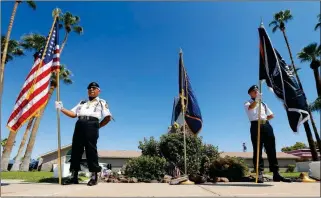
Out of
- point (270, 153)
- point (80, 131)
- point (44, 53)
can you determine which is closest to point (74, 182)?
point (80, 131)

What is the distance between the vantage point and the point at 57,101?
523cm

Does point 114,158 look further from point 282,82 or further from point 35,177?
point 282,82

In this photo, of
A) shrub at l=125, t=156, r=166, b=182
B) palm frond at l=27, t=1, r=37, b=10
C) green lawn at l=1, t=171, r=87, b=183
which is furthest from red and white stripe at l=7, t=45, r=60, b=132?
palm frond at l=27, t=1, r=37, b=10

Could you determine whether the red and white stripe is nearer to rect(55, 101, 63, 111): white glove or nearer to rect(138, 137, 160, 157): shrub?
rect(55, 101, 63, 111): white glove

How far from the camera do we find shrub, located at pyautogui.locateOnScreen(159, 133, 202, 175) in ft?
30.1

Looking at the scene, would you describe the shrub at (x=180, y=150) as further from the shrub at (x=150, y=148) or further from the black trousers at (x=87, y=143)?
the black trousers at (x=87, y=143)

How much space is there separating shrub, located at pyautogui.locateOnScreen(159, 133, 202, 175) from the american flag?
488 centimetres

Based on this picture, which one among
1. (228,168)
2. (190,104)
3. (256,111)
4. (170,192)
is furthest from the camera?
(190,104)

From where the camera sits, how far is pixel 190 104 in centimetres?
827

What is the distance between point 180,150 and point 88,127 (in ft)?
16.5

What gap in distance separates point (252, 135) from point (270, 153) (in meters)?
0.49

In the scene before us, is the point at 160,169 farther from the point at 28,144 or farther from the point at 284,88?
the point at 28,144

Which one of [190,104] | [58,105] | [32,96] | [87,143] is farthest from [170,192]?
[190,104]

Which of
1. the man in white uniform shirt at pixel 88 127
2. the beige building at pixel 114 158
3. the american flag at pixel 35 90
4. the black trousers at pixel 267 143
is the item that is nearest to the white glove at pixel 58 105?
the man in white uniform shirt at pixel 88 127
